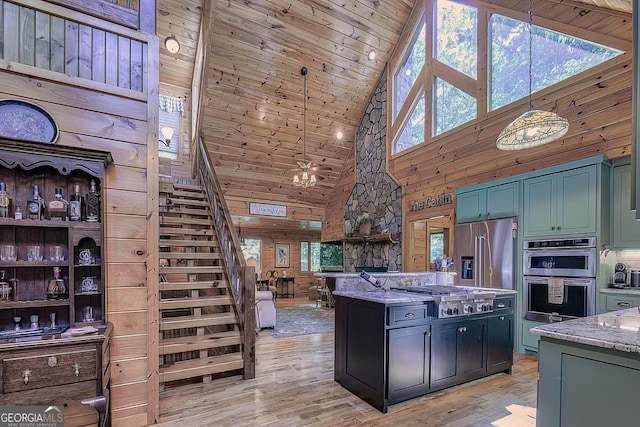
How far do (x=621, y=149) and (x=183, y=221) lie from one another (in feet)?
19.3

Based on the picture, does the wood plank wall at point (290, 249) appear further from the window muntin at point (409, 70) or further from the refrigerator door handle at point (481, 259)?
the refrigerator door handle at point (481, 259)

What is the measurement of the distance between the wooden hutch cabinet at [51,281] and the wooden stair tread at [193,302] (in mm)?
1380

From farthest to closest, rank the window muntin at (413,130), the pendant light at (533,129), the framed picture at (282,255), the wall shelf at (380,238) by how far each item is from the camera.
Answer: the framed picture at (282,255), the wall shelf at (380,238), the window muntin at (413,130), the pendant light at (533,129)

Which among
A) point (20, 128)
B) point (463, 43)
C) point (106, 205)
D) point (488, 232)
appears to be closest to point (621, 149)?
point (488, 232)

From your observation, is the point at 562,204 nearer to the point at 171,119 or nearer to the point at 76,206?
the point at 76,206

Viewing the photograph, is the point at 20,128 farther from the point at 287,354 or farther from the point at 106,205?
the point at 287,354

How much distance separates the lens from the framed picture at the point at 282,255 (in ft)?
37.9

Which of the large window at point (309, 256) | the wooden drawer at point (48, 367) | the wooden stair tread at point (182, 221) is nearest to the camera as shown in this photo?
the wooden drawer at point (48, 367)

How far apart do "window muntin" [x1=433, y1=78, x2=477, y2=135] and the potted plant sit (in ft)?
7.55

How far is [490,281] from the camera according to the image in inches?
176

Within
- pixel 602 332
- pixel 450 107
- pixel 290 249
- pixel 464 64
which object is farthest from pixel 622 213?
pixel 290 249

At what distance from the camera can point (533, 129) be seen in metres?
3.03

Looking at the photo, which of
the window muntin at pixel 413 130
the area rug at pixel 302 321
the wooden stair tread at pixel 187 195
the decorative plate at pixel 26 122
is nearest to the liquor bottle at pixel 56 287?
the decorative plate at pixel 26 122

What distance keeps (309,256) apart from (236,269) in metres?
8.09
